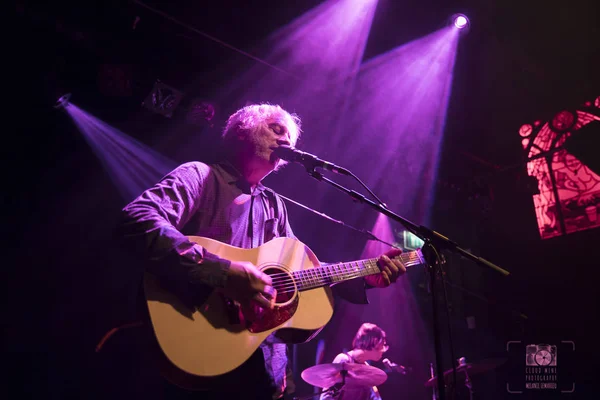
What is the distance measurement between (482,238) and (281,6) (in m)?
7.88

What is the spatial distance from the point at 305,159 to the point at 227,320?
1.26 metres

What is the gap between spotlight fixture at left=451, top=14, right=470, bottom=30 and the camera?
6.46 metres

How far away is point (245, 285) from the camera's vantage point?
2.12 metres

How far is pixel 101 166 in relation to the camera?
17.1ft

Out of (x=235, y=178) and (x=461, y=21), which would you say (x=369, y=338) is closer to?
(x=235, y=178)

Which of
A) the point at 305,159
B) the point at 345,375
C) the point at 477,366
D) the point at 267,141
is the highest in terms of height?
the point at 267,141

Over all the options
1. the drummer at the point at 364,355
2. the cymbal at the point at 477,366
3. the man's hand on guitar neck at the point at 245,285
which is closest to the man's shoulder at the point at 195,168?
the man's hand on guitar neck at the point at 245,285

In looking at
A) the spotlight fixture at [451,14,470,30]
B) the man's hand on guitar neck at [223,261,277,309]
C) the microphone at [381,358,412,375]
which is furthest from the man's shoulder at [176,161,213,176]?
the spotlight fixture at [451,14,470,30]

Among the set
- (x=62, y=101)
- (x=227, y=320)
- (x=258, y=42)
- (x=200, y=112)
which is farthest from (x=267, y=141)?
(x=258, y=42)

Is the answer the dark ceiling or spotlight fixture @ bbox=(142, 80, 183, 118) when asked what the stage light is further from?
spotlight fixture @ bbox=(142, 80, 183, 118)

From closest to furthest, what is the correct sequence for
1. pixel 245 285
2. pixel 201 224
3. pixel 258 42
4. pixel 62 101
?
1. pixel 245 285
2. pixel 201 224
3. pixel 62 101
4. pixel 258 42

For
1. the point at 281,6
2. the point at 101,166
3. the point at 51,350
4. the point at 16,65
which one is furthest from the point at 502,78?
the point at 51,350

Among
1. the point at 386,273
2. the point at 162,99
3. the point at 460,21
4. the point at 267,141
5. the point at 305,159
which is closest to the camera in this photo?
the point at 305,159

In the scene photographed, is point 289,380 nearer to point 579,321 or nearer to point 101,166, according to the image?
point 101,166
